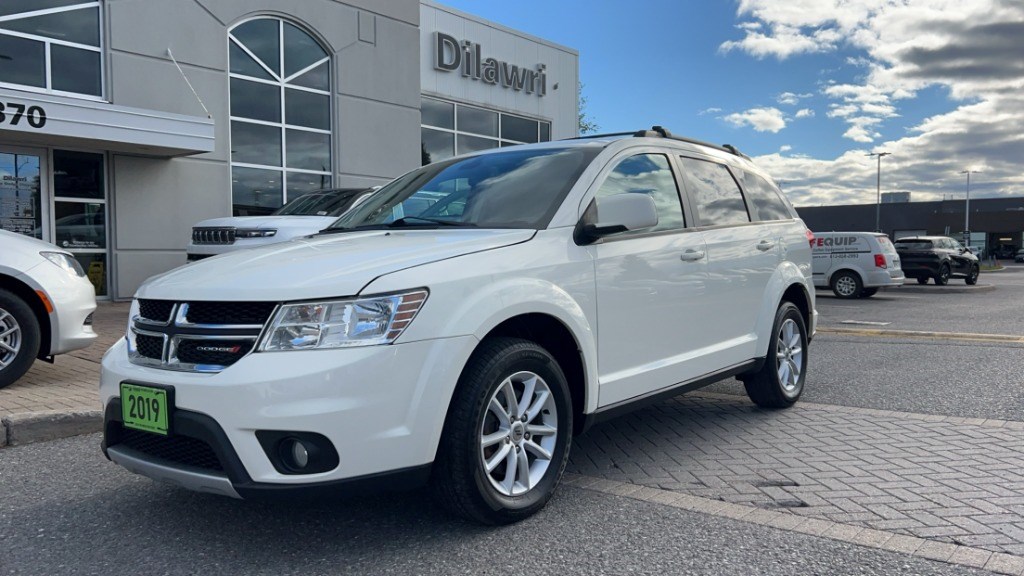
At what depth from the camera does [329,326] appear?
283 cm

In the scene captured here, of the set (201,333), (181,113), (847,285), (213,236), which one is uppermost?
(181,113)

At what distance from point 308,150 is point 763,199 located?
11380mm

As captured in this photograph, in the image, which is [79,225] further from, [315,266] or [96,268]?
[315,266]

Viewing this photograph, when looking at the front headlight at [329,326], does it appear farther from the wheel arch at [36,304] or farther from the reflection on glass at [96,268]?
the reflection on glass at [96,268]

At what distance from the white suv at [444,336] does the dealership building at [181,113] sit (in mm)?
9066

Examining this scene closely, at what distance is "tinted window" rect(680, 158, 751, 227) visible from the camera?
15.7ft

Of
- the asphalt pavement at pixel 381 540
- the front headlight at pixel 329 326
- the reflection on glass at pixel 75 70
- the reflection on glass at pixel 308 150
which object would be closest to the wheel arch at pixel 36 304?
the asphalt pavement at pixel 381 540

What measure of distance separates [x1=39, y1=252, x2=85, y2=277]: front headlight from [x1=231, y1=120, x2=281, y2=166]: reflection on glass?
8.53 m

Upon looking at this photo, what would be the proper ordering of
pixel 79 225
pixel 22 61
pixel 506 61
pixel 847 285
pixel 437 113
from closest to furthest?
pixel 22 61
pixel 79 225
pixel 847 285
pixel 437 113
pixel 506 61

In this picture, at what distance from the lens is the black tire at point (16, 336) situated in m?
5.43

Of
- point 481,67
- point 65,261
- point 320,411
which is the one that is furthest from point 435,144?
point 320,411

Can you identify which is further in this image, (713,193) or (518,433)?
(713,193)

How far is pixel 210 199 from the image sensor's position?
13656mm

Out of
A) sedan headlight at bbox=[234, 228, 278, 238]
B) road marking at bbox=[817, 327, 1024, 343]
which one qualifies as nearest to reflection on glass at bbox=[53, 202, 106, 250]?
sedan headlight at bbox=[234, 228, 278, 238]
